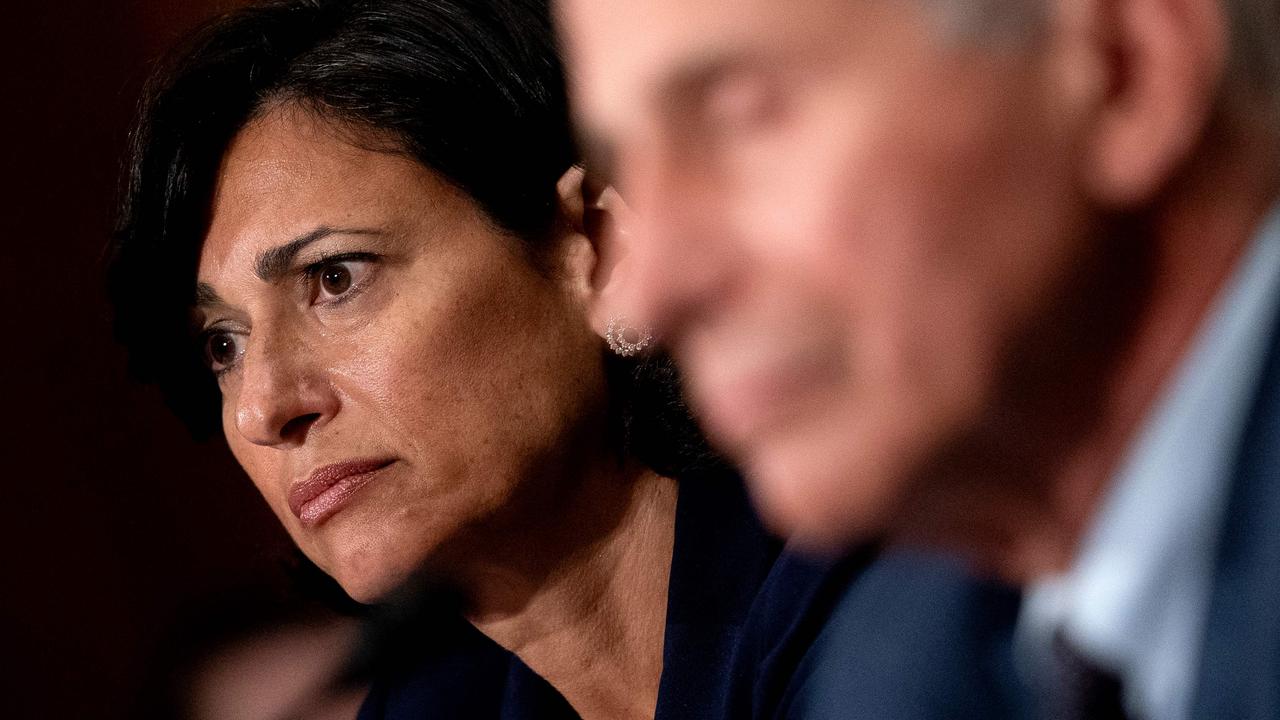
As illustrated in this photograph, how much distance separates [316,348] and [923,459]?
0.65 m

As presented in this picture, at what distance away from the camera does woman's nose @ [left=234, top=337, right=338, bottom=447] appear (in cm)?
86

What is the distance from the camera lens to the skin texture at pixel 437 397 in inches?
33.6

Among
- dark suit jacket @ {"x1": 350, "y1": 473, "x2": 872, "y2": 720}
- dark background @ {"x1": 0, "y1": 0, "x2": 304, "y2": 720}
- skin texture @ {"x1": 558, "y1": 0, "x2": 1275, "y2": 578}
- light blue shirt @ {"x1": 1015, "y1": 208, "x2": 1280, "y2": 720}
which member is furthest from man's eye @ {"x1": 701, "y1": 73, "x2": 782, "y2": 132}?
dark background @ {"x1": 0, "y1": 0, "x2": 304, "y2": 720}

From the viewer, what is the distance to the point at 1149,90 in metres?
0.28

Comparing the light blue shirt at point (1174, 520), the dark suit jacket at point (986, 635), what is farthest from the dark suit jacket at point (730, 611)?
the light blue shirt at point (1174, 520)

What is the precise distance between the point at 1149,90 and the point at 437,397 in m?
0.61

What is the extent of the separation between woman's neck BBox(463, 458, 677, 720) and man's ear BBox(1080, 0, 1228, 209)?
65cm

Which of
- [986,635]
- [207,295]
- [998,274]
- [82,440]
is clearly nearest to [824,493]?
[998,274]

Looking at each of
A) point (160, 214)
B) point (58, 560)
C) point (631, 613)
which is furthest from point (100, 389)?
point (631, 613)

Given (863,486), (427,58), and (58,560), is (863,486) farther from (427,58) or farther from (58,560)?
(58,560)

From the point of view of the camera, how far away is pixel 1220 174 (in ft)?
0.96

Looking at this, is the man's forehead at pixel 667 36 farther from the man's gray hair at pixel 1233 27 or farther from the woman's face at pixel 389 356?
the woman's face at pixel 389 356

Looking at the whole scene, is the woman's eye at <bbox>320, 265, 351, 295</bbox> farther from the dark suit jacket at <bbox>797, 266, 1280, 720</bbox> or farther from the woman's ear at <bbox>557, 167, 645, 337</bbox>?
the dark suit jacket at <bbox>797, 266, 1280, 720</bbox>

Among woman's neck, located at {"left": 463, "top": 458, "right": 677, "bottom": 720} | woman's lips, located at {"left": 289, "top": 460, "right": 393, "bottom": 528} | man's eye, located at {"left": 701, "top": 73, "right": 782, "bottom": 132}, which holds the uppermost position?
man's eye, located at {"left": 701, "top": 73, "right": 782, "bottom": 132}
